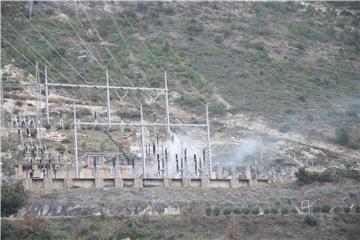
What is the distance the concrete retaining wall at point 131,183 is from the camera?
68.2 m

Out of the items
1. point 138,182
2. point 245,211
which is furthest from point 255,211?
point 138,182

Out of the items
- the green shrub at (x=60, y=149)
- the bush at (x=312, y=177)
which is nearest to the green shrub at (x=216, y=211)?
the bush at (x=312, y=177)

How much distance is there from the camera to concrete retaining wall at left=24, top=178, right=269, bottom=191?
224 ft

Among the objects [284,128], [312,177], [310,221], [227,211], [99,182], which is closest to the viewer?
[227,211]

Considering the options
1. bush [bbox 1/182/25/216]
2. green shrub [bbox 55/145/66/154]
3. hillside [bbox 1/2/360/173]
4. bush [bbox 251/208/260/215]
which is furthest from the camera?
hillside [bbox 1/2/360/173]

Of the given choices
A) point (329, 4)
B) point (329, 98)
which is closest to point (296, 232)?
point (329, 98)

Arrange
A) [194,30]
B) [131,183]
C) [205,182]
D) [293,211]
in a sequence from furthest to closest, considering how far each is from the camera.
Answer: [194,30] → [205,182] → [131,183] → [293,211]

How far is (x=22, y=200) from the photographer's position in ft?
213

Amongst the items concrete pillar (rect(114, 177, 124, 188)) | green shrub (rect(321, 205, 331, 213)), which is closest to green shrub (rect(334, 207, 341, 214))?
green shrub (rect(321, 205, 331, 213))

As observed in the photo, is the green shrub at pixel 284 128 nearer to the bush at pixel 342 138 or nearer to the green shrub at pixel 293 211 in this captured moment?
the bush at pixel 342 138

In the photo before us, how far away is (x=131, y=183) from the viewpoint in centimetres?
7144

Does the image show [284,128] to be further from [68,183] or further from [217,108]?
[68,183]

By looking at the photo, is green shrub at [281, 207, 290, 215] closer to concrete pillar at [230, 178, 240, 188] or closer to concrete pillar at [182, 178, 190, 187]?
concrete pillar at [230, 178, 240, 188]

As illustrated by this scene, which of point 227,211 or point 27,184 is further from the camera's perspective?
point 227,211
